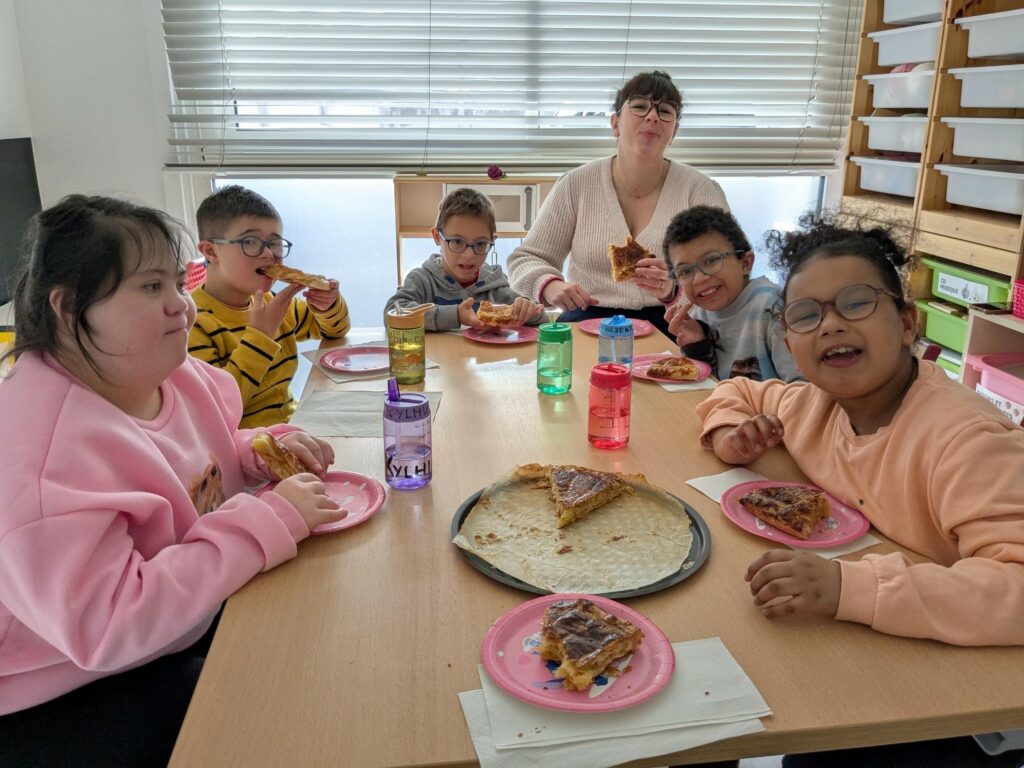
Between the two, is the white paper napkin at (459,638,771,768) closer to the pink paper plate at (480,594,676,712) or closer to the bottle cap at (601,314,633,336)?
the pink paper plate at (480,594,676,712)

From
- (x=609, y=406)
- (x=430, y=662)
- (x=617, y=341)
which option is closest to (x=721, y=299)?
(x=617, y=341)

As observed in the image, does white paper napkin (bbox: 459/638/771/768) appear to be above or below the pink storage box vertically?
above

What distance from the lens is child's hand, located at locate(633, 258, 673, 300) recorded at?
7.94ft

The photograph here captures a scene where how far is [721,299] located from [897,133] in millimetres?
1786

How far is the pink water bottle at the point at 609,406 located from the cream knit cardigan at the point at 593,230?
1393 mm

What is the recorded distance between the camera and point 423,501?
131 centimetres

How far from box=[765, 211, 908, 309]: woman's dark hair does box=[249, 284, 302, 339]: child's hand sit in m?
1.21

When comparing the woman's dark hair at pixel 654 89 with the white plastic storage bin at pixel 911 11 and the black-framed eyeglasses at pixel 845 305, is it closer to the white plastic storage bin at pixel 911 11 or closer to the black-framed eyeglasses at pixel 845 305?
the white plastic storage bin at pixel 911 11

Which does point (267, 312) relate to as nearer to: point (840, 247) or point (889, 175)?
point (840, 247)

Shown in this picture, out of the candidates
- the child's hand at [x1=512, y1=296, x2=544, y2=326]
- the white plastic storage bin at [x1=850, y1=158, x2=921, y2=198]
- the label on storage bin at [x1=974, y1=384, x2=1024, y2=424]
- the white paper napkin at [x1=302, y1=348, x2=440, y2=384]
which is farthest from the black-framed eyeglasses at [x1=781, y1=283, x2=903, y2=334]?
the white plastic storage bin at [x1=850, y1=158, x2=921, y2=198]

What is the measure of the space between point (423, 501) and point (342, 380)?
2.46ft

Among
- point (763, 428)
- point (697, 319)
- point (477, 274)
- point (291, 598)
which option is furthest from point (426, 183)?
point (291, 598)

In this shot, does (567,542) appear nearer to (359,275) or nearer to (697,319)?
(697,319)

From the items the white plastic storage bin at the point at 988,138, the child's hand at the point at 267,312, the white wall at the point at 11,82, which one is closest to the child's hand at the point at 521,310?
the child's hand at the point at 267,312
